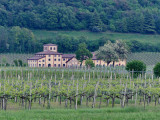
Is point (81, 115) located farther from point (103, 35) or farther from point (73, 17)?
point (73, 17)

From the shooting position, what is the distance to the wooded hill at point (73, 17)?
159 meters

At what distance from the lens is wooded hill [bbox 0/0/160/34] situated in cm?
15938

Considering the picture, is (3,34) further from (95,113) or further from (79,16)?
(95,113)

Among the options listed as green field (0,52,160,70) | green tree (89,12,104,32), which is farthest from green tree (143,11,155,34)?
green field (0,52,160,70)

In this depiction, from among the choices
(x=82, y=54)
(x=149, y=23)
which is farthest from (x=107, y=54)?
(x=149, y=23)

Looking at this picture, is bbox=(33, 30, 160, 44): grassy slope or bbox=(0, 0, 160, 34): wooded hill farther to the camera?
bbox=(0, 0, 160, 34): wooded hill

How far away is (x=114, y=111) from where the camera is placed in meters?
30.7

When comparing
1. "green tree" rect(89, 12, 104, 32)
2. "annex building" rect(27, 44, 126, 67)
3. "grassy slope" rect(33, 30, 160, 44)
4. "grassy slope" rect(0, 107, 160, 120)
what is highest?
"green tree" rect(89, 12, 104, 32)

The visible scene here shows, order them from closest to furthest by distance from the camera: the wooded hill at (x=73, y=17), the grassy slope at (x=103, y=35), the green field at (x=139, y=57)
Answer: the green field at (x=139, y=57) < the grassy slope at (x=103, y=35) < the wooded hill at (x=73, y=17)

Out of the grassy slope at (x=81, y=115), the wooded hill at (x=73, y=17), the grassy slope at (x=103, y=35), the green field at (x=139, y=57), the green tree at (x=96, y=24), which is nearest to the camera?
the grassy slope at (x=81, y=115)

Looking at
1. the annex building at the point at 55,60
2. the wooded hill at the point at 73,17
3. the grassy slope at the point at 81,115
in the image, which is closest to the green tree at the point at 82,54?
the annex building at the point at 55,60

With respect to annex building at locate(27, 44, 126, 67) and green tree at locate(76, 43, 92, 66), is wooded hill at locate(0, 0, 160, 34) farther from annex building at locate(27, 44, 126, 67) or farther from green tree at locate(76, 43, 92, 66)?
green tree at locate(76, 43, 92, 66)

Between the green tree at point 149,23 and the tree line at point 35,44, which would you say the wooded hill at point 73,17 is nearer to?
the green tree at point 149,23

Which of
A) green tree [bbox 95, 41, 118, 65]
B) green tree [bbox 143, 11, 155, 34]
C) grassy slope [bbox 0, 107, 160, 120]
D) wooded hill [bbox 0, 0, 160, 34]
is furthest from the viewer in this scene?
wooded hill [bbox 0, 0, 160, 34]
